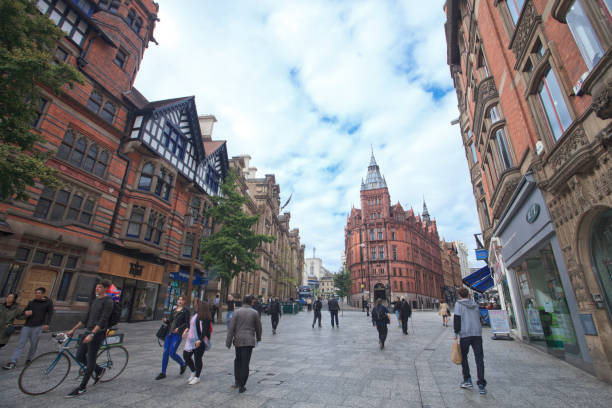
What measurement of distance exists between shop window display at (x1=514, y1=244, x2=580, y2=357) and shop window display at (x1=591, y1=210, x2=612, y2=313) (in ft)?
6.26

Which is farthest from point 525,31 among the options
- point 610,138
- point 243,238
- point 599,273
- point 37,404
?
point 243,238

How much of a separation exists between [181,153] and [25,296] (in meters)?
13.1

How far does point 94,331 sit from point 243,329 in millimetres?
2621

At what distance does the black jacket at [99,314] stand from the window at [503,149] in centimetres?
1359

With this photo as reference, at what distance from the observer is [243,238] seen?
62.7 feet

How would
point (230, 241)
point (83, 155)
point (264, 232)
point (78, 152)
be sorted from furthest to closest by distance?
1. point (264, 232)
2. point (230, 241)
3. point (83, 155)
4. point (78, 152)

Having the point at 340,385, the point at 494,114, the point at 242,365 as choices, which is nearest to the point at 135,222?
the point at 242,365

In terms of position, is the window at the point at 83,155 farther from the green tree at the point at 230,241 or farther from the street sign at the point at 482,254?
the street sign at the point at 482,254

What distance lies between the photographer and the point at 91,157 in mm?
15758

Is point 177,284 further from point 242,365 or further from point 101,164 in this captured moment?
point 242,365

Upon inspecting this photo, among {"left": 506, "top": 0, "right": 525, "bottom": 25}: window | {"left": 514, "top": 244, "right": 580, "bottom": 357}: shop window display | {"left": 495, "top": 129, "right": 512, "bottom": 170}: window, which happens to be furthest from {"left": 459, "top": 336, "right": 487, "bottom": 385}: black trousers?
{"left": 506, "top": 0, "right": 525, "bottom": 25}: window

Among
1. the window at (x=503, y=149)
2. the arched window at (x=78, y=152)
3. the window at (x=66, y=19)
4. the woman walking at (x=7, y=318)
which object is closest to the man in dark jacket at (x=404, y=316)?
the window at (x=503, y=149)

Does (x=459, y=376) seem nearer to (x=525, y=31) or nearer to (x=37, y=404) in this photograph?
(x=37, y=404)

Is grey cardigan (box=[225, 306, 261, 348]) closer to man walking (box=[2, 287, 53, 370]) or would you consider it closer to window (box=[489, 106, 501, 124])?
man walking (box=[2, 287, 53, 370])
